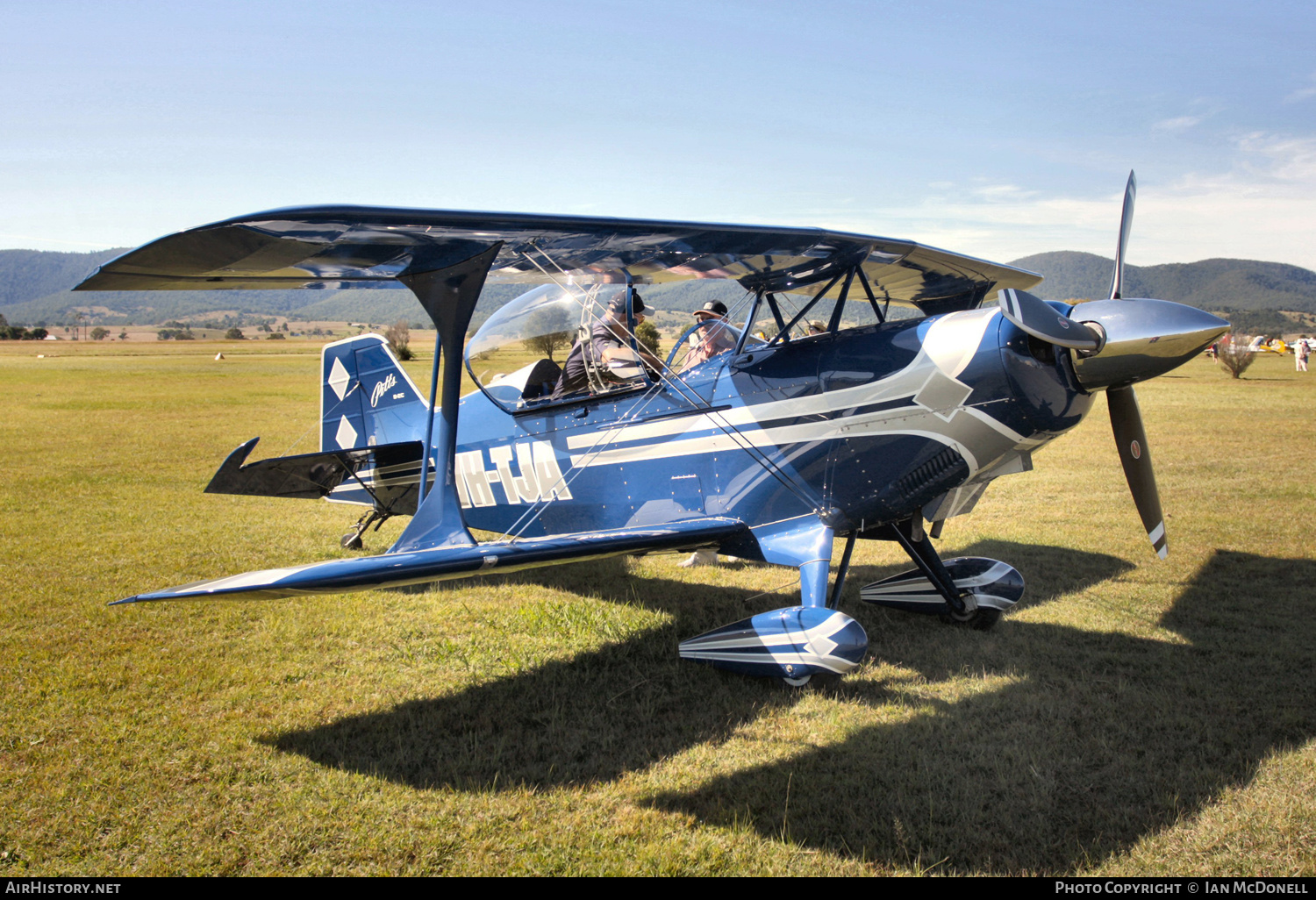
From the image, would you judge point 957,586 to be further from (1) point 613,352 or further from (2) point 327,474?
(2) point 327,474

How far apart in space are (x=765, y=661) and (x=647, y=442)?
1701 millimetres

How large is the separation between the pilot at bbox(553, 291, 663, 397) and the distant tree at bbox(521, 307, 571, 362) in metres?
0.12

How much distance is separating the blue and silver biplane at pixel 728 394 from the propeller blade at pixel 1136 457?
2 centimetres

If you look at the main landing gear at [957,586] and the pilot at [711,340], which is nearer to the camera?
the main landing gear at [957,586]

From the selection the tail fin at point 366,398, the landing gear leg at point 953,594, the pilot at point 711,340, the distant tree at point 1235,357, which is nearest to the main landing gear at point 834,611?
the landing gear leg at point 953,594

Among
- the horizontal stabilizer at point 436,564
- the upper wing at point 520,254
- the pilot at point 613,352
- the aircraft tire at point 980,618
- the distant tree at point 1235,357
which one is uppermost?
the distant tree at point 1235,357

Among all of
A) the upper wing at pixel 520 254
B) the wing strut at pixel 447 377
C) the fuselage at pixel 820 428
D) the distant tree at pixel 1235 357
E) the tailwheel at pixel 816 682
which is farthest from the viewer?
the distant tree at pixel 1235 357

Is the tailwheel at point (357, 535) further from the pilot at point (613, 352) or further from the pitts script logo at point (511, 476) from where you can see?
the pilot at point (613, 352)

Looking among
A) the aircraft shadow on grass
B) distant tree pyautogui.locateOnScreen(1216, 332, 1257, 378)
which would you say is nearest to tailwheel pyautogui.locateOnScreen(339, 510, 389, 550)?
the aircraft shadow on grass

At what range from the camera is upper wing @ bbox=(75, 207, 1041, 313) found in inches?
141

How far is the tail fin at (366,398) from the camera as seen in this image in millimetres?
7273

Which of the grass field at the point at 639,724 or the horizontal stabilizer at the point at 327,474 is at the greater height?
the horizontal stabilizer at the point at 327,474
